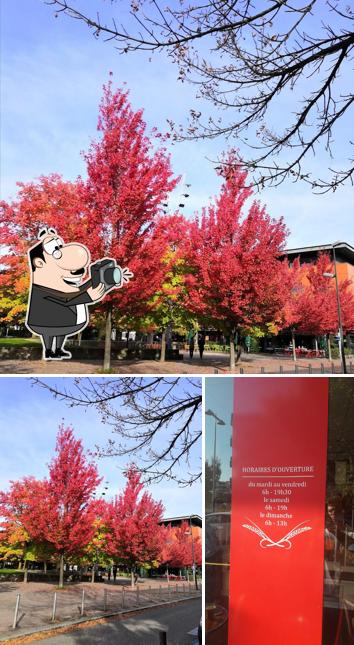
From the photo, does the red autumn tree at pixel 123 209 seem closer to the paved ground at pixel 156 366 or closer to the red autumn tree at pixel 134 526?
the paved ground at pixel 156 366

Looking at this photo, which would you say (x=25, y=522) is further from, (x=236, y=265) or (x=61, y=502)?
(x=236, y=265)

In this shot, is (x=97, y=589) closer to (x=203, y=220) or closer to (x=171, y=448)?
(x=171, y=448)

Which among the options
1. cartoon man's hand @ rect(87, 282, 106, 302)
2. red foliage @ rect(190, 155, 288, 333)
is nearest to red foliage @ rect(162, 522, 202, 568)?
cartoon man's hand @ rect(87, 282, 106, 302)

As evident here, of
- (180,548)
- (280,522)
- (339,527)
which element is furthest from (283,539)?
(180,548)

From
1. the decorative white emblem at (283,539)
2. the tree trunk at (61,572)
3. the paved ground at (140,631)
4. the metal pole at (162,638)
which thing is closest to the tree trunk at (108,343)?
the tree trunk at (61,572)

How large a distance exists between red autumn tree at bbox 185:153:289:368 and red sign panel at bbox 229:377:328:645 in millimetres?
5512

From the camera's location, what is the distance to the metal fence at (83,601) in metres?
5.78

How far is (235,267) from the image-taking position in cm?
1040

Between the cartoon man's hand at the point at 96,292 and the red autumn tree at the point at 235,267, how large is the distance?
4203mm

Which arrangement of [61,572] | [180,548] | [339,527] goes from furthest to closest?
1. [61,572]
2. [180,548]
3. [339,527]

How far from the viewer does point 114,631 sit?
609cm

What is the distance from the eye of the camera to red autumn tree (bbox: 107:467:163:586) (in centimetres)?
603

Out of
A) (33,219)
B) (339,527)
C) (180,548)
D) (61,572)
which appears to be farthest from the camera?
(33,219)

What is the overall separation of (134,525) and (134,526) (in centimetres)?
2
